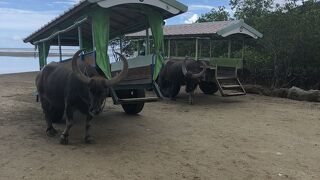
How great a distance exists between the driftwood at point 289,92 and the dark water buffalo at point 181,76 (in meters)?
3.07

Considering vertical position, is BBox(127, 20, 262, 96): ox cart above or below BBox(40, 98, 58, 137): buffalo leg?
above

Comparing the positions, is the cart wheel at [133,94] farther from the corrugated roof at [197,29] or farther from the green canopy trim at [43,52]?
the corrugated roof at [197,29]

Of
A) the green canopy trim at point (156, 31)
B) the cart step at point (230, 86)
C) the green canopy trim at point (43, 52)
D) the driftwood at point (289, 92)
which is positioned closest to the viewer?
the green canopy trim at point (156, 31)

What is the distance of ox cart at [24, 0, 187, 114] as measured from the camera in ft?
24.4

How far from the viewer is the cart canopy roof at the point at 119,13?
24.2ft

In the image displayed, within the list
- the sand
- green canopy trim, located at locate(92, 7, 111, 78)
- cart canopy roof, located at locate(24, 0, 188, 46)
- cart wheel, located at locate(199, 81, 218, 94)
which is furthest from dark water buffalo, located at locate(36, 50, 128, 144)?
cart wheel, located at locate(199, 81, 218, 94)

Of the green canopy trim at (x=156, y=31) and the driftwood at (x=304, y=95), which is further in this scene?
the driftwood at (x=304, y=95)

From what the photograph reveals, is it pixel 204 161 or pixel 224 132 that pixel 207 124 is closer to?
pixel 224 132

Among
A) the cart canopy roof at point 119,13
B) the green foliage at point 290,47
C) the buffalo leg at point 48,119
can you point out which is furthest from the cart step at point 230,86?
the buffalo leg at point 48,119

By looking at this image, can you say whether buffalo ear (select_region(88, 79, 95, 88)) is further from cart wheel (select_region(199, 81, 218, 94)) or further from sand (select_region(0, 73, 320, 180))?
cart wheel (select_region(199, 81, 218, 94))

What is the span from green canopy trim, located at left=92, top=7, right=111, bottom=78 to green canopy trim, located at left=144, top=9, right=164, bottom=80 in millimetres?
1042

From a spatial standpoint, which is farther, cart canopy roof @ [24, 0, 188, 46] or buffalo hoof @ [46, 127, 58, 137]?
buffalo hoof @ [46, 127, 58, 137]

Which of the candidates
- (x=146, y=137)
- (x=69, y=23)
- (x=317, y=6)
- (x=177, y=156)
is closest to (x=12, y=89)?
(x=69, y=23)

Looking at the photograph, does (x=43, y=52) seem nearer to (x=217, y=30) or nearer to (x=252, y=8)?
(x=217, y=30)
